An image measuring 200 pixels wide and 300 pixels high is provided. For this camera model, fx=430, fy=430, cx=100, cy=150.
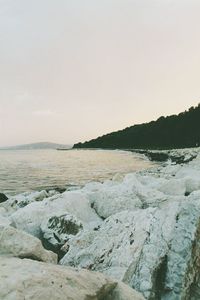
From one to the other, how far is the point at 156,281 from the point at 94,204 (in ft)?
15.7

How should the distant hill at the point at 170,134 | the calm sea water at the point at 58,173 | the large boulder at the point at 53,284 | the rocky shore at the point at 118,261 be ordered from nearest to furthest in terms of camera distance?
the large boulder at the point at 53,284
the rocky shore at the point at 118,261
the calm sea water at the point at 58,173
the distant hill at the point at 170,134

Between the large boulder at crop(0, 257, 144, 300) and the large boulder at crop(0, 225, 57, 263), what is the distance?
834 mm

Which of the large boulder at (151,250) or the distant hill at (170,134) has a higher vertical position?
the distant hill at (170,134)

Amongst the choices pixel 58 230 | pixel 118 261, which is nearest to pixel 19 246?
pixel 118 261

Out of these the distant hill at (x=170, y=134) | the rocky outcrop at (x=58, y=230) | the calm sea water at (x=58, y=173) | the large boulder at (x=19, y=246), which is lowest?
the calm sea water at (x=58, y=173)

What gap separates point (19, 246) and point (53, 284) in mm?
1390

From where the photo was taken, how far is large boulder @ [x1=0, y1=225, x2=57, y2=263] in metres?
4.38

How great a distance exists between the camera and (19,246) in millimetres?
4418

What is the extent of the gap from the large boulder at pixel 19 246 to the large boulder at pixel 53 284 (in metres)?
0.83

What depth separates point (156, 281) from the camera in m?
4.40

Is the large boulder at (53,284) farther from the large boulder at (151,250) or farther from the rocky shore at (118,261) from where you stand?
the large boulder at (151,250)

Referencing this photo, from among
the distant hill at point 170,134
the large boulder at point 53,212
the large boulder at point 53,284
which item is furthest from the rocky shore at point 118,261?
the distant hill at point 170,134

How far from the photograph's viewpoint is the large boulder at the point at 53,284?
2961mm

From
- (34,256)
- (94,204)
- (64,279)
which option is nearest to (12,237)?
(34,256)
